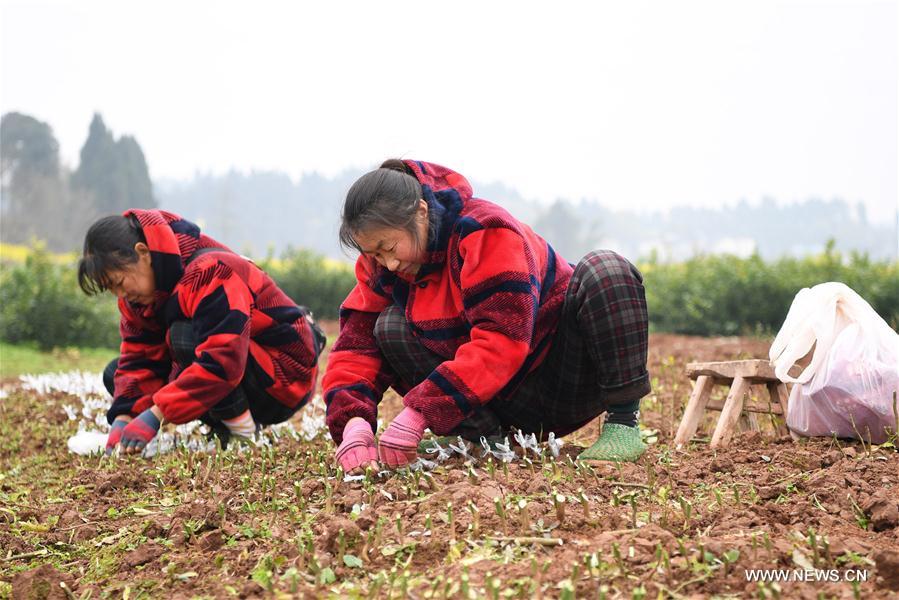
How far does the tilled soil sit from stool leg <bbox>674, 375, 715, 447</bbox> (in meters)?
0.12

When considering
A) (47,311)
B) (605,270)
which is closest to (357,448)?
(605,270)

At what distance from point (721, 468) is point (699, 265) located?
9822 mm

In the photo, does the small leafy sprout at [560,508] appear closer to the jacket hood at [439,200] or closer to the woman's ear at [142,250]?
the jacket hood at [439,200]

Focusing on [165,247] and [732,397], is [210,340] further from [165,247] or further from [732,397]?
[732,397]

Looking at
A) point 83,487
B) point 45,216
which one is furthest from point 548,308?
point 45,216

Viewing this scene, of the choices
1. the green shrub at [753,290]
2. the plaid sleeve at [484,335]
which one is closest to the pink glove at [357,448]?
the plaid sleeve at [484,335]

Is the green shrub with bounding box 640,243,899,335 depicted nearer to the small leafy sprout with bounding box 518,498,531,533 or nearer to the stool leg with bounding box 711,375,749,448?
the stool leg with bounding box 711,375,749,448

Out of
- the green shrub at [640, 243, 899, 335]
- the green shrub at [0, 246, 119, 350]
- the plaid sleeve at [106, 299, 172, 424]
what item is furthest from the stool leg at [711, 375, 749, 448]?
the green shrub at [0, 246, 119, 350]

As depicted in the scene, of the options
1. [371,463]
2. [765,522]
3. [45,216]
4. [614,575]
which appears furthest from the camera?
[45,216]

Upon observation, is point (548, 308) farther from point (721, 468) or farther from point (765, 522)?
point (765, 522)

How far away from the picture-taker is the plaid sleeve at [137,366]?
13.0 feet

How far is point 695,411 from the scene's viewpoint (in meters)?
3.24

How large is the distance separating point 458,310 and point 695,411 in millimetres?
1138

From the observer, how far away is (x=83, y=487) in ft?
10.2
